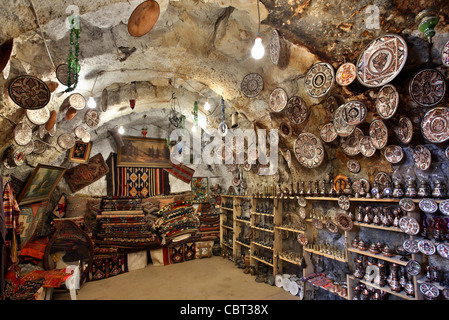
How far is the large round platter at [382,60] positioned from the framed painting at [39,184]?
5232mm

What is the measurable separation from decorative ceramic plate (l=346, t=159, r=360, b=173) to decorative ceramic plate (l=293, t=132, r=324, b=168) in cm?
39

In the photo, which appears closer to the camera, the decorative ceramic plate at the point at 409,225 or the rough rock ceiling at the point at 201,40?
the rough rock ceiling at the point at 201,40

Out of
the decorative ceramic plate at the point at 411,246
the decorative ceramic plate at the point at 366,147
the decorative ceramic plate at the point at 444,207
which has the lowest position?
the decorative ceramic plate at the point at 411,246

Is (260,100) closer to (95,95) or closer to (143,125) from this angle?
(95,95)

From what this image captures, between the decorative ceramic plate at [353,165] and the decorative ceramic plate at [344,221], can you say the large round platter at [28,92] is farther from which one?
the decorative ceramic plate at [344,221]

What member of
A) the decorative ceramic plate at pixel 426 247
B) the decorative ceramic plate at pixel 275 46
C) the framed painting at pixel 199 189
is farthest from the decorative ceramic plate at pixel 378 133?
the framed painting at pixel 199 189

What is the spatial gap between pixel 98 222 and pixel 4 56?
5.21 meters

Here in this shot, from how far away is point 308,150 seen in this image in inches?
156

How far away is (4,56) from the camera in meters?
2.15

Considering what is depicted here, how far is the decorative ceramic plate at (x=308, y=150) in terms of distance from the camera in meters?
3.81

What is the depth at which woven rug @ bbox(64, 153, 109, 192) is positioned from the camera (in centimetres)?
624

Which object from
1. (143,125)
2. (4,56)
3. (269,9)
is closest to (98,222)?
(143,125)

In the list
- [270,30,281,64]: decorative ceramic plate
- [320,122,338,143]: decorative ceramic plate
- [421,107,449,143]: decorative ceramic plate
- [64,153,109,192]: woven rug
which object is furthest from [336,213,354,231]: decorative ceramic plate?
[64,153,109,192]: woven rug

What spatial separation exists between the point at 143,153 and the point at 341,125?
5.90m
